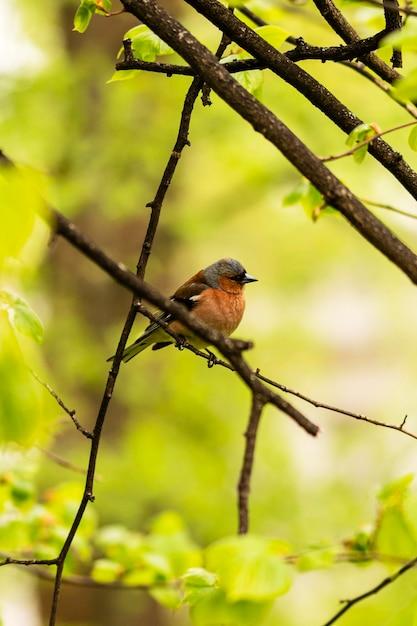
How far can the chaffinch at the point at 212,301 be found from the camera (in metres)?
3.60

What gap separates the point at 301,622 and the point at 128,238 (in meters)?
5.34

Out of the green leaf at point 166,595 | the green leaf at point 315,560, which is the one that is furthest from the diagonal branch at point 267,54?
the green leaf at point 166,595

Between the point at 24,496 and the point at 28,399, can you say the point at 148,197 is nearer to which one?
the point at 24,496

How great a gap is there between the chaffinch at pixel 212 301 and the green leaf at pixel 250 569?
237 centimetres

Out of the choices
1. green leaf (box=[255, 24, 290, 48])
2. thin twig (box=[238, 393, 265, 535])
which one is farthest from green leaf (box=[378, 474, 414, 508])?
green leaf (box=[255, 24, 290, 48])

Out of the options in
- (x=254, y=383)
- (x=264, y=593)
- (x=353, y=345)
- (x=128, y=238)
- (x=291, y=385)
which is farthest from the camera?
(x=353, y=345)

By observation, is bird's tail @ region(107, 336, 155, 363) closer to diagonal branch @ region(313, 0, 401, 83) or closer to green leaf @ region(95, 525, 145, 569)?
green leaf @ region(95, 525, 145, 569)

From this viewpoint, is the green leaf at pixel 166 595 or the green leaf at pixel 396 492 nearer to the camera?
the green leaf at pixel 396 492

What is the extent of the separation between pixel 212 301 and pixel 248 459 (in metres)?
2.33

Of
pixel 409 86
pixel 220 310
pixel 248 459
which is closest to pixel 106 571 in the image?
pixel 220 310

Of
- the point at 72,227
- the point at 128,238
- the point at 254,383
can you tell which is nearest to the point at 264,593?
the point at 254,383

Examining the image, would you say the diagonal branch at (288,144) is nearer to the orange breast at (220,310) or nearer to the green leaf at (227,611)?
the green leaf at (227,611)

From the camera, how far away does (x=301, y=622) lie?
10.1 m

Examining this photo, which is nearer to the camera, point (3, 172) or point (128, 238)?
point (3, 172)
